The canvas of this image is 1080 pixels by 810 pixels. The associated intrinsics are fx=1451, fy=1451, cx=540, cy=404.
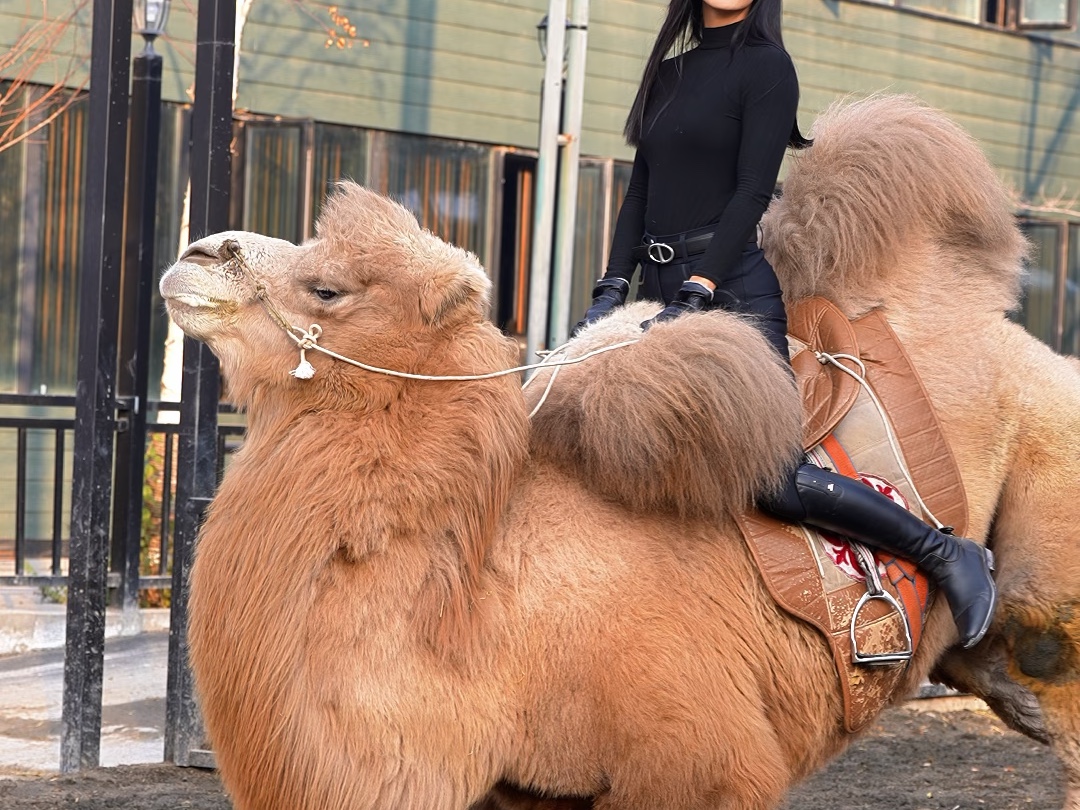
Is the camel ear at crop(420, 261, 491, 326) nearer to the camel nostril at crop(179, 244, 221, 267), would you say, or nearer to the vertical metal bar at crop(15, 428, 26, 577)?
the camel nostril at crop(179, 244, 221, 267)

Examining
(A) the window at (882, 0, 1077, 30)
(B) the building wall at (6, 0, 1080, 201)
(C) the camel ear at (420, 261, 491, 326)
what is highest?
(A) the window at (882, 0, 1077, 30)

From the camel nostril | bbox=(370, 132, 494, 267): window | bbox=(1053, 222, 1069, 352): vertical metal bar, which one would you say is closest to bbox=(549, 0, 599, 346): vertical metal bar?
bbox=(370, 132, 494, 267): window

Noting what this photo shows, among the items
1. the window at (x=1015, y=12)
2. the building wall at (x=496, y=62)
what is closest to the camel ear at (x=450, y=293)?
the building wall at (x=496, y=62)

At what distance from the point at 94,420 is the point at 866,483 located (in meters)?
3.39

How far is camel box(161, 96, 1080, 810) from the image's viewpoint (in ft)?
10.9

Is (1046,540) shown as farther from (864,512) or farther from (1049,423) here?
(864,512)

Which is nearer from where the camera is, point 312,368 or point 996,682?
point 312,368

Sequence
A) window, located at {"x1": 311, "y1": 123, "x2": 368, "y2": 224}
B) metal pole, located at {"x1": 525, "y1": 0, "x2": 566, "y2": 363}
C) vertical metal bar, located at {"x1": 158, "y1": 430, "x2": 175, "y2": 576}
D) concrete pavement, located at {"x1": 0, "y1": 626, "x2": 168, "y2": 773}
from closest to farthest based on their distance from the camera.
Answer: concrete pavement, located at {"x1": 0, "y1": 626, "x2": 168, "y2": 773}, metal pole, located at {"x1": 525, "y1": 0, "x2": 566, "y2": 363}, vertical metal bar, located at {"x1": 158, "y1": 430, "x2": 175, "y2": 576}, window, located at {"x1": 311, "y1": 123, "x2": 368, "y2": 224}

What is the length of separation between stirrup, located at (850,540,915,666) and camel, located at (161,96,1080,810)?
0.10 metres

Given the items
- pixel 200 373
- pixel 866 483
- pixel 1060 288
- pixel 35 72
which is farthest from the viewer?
pixel 1060 288

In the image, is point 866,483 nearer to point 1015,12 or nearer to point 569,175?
point 569,175

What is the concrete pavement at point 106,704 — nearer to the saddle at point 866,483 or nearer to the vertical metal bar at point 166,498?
the vertical metal bar at point 166,498

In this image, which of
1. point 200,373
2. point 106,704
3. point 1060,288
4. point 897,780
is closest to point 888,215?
point 200,373

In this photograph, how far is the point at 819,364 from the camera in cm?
425
